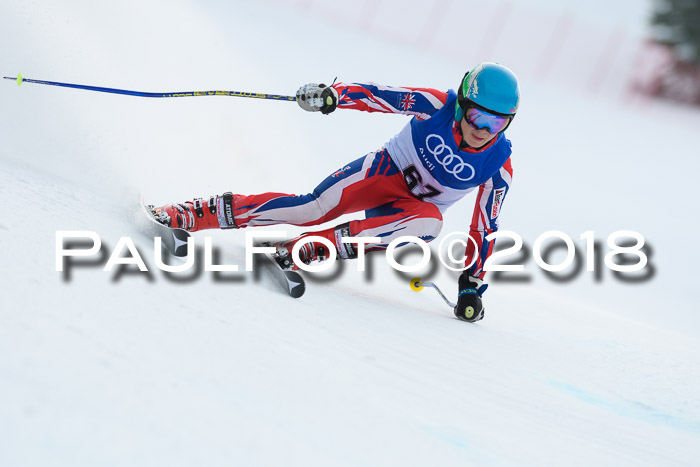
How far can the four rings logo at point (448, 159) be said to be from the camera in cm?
297

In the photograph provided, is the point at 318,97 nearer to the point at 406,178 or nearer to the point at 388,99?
the point at 388,99

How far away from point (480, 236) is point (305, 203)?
79cm

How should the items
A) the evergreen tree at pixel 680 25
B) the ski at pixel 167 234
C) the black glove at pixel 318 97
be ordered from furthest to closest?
the evergreen tree at pixel 680 25 < the black glove at pixel 318 97 < the ski at pixel 167 234

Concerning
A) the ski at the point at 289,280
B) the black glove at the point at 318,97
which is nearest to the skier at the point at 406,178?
the black glove at the point at 318,97

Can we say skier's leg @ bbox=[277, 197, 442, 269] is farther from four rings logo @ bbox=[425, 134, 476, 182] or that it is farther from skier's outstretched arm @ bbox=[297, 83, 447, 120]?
skier's outstretched arm @ bbox=[297, 83, 447, 120]

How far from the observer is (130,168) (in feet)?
12.7

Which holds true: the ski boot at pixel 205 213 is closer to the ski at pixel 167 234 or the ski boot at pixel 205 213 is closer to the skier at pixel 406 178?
the skier at pixel 406 178

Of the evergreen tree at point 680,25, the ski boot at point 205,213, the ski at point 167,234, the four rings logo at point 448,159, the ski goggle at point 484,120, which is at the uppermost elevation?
the evergreen tree at point 680,25

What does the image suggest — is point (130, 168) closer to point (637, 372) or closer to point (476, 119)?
point (476, 119)

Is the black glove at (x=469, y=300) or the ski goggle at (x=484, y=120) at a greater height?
the ski goggle at (x=484, y=120)

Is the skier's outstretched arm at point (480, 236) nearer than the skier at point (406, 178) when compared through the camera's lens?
No

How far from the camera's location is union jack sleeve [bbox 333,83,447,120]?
9.61ft

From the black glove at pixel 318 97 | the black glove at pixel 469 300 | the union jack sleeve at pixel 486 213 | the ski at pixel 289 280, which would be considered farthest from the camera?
the black glove at pixel 469 300

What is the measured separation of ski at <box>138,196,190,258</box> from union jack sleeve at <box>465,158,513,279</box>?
1.24 m
